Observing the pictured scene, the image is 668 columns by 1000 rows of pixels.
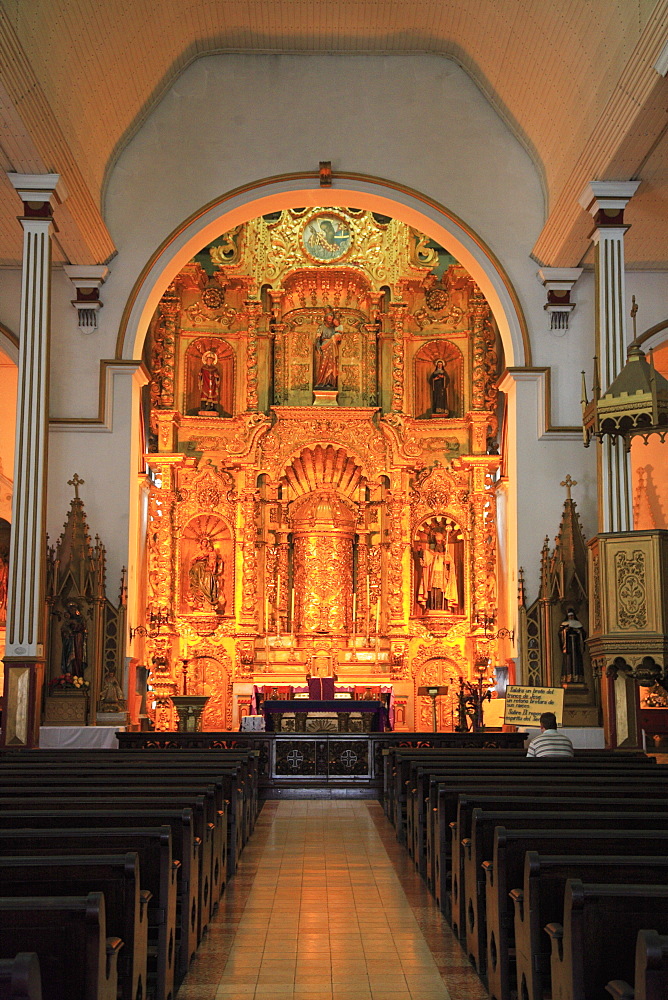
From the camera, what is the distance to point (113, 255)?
16.9 meters

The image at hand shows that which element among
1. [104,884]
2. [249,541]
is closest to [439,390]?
[249,541]

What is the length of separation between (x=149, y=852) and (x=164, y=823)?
56 cm

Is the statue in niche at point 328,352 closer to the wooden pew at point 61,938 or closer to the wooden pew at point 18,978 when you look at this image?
the wooden pew at point 61,938

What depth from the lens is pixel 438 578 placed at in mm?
21594

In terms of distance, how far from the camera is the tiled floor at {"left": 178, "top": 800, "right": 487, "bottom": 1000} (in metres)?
5.45

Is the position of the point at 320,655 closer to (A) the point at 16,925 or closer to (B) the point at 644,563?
(B) the point at 644,563

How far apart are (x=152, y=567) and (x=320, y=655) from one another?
3475 millimetres

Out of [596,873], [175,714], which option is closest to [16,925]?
[596,873]

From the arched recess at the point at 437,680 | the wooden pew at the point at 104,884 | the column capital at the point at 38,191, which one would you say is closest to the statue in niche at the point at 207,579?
the arched recess at the point at 437,680

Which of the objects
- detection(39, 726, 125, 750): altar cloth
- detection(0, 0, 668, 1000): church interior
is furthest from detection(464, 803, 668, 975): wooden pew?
detection(39, 726, 125, 750): altar cloth

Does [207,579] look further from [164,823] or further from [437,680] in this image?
[164,823]

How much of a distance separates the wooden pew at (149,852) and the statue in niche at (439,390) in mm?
17468

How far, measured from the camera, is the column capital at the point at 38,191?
13688 millimetres

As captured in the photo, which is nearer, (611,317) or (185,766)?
(185,766)
